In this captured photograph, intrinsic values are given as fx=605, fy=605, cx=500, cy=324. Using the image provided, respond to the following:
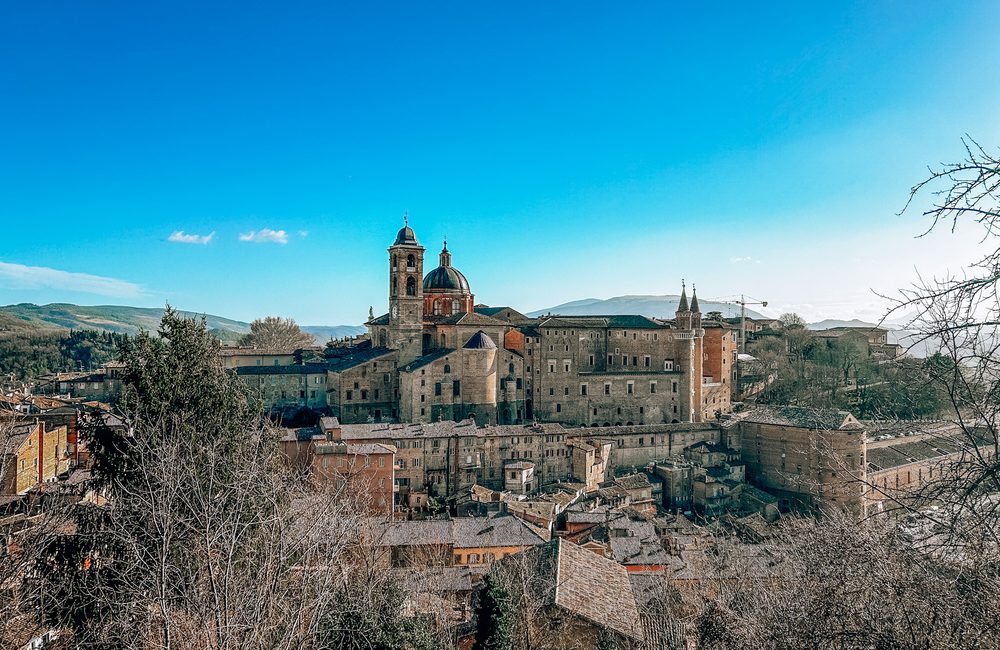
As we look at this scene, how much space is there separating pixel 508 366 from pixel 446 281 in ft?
36.8

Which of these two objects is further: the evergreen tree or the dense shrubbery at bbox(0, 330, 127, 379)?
the dense shrubbery at bbox(0, 330, 127, 379)

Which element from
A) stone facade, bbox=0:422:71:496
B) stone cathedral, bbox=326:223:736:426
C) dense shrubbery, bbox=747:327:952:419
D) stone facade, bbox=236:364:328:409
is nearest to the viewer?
stone facade, bbox=0:422:71:496

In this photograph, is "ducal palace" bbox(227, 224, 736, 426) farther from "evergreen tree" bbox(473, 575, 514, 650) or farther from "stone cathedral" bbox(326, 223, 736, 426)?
"evergreen tree" bbox(473, 575, 514, 650)

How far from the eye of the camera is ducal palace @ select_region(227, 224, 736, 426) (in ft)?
138

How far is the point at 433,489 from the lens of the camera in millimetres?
35469

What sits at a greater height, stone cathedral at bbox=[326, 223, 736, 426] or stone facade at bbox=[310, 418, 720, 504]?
stone cathedral at bbox=[326, 223, 736, 426]

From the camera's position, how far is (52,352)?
268 ft

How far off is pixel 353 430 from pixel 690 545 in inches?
740

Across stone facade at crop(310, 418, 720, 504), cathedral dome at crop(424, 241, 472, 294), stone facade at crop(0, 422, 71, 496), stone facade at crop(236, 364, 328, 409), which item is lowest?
stone facade at crop(310, 418, 720, 504)

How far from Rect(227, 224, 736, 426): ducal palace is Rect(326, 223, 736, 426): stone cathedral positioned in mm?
76

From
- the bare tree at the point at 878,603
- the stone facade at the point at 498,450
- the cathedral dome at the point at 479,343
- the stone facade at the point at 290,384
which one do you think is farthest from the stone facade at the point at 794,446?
the stone facade at the point at 290,384

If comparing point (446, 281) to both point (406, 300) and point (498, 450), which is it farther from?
point (498, 450)

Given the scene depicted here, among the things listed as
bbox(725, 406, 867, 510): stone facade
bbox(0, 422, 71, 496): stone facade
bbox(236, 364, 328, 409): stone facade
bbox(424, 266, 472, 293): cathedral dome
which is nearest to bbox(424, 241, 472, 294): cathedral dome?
bbox(424, 266, 472, 293): cathedral dome

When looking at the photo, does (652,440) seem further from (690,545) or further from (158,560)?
(158,560)
